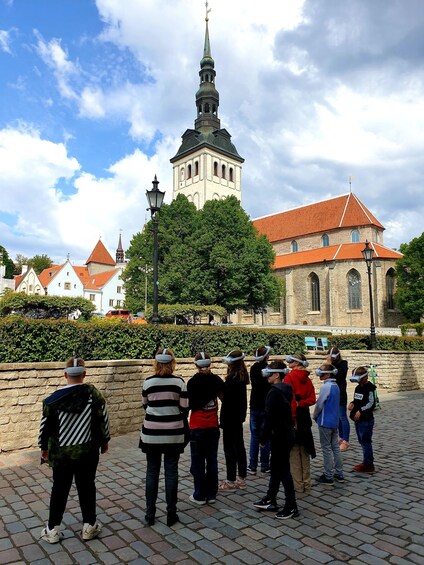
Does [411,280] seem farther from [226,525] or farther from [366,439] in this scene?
[226,525]

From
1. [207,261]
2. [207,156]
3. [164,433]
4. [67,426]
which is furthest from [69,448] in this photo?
[207,156]

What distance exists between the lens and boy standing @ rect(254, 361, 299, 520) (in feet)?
15.0

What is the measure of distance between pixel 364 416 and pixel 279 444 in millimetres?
2362

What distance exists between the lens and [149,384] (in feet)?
14.9

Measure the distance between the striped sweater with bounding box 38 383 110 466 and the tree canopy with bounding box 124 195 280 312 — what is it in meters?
30.7

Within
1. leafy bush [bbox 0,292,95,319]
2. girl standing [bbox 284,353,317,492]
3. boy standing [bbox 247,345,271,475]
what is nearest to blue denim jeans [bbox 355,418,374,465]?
girl standing [bbox 284,353,317,492]

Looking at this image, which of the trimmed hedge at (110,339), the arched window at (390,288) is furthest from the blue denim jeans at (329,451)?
the arched window at (390,288)

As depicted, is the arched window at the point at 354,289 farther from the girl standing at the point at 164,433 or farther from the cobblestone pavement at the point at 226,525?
the girl standing at the point at 164,433

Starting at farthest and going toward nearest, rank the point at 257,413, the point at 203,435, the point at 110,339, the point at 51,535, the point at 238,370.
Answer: the point at 110,339
the point at 257,413
the point at 238,370
the point at 203,435
the point at 51,535

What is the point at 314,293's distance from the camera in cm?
5172

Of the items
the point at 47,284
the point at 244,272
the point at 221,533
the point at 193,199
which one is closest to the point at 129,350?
the point at 221,533

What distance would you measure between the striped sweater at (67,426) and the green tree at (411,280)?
1772 inches

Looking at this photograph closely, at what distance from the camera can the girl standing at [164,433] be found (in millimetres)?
4379

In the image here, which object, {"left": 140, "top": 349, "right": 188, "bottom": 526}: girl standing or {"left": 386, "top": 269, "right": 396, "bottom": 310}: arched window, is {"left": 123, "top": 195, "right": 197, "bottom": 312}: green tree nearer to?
{"left": 386, "top": 269, "right": 396, "bottom": 310}: arched window
